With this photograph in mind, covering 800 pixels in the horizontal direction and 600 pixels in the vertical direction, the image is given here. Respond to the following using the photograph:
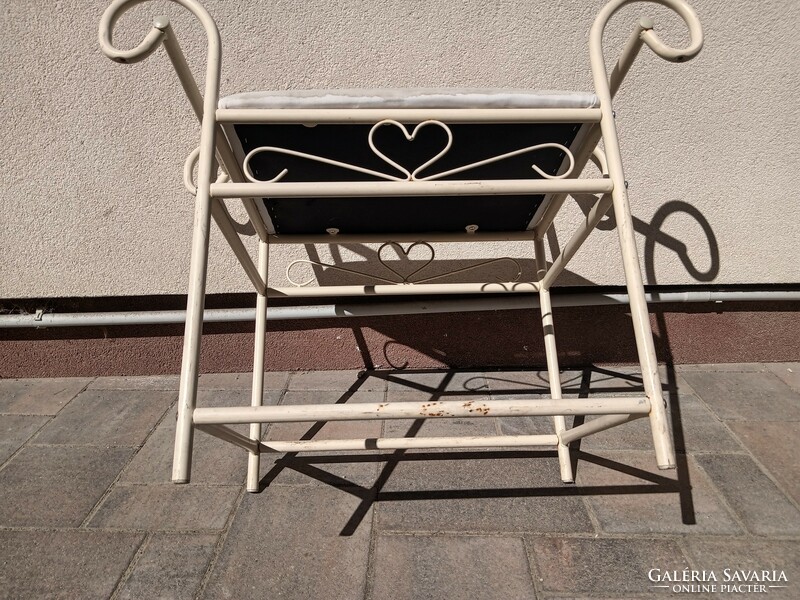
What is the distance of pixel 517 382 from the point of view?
2062 mm

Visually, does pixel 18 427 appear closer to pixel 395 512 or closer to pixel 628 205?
pixel 395 512

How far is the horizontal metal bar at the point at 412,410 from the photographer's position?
35.8 inches

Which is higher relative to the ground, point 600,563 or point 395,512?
point 395,512

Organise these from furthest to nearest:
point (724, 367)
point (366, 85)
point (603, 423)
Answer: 1. point (724, 367)
2. point (366, 85)
3. point (603, 423)

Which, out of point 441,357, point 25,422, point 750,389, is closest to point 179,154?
point 25,422

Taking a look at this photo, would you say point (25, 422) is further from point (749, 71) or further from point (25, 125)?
point (749, 71)

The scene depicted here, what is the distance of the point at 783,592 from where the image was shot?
114 centimetres

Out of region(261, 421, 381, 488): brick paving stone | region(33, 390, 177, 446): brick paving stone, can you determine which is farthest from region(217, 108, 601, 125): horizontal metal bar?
region(33, 390, 177, 446): brick paving stone

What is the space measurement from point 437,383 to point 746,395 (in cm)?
131

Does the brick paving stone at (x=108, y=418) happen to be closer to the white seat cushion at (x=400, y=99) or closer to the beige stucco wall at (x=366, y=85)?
the beige stucco wall at (x=366, y=85)

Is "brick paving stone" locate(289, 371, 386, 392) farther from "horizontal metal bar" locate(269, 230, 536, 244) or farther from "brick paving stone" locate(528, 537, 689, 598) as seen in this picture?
"brick paving stone" locate(528, 537, 689, 598)

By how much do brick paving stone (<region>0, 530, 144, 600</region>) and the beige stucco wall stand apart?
1.01 meters

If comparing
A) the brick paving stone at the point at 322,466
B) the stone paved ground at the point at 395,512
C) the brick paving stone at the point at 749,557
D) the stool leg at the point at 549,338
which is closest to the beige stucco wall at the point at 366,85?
the stool leg at the point at 549,338

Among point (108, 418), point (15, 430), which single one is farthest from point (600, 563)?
point (15, 430)
